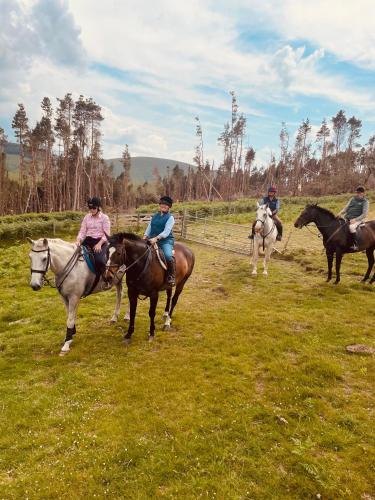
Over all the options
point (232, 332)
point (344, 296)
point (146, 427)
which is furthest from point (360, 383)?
point (344, 296)

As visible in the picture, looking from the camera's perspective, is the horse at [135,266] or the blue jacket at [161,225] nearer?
the horse at [135,266]

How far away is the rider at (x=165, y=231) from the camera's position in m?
7.61

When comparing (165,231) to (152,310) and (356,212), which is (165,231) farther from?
(356,212)

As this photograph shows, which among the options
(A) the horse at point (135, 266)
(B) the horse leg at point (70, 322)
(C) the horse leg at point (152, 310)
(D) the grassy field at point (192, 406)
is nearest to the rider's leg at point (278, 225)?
(D) the grassy field at point (192, 406)

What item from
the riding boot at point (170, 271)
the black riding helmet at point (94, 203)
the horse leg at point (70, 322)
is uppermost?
the black riding helmet at point (94, 203)

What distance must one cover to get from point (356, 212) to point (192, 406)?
9.97 meters

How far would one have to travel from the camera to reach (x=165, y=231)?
7.50m

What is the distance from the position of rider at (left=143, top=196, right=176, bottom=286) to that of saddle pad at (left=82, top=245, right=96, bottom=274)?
4.33 feet

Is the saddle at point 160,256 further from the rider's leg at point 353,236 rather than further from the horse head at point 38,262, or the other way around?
the rider's leg at point 353,236

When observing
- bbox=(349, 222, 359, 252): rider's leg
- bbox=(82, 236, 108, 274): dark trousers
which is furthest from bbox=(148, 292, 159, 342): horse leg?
bbox=(349, 222, 359, 252): rider's leg

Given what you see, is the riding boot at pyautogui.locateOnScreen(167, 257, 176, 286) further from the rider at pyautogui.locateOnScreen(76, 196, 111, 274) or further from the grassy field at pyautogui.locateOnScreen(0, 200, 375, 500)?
the rider at pyautogui.locateOnScreen(76, 196, 111, 274)

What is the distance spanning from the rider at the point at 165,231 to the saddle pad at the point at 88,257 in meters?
1.32

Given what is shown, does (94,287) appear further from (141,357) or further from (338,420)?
(338,420)

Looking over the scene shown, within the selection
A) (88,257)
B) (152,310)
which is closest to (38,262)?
(88,257)
